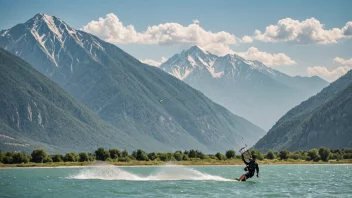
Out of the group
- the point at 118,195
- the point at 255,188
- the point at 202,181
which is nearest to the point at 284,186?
the point at 255,188

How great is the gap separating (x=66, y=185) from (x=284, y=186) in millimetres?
34652

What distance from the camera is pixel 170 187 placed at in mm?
91500

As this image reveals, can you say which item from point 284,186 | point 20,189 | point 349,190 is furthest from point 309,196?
point 20,189

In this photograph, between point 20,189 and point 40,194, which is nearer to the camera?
point 40,194

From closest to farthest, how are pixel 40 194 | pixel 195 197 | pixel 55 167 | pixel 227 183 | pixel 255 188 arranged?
pixel 195 197 → pixel 40 194 → pixel 255 188 → pixel 227 183 → pixel 55 167

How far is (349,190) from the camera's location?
86625mm

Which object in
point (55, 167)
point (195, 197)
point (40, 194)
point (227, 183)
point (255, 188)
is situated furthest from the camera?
point (55, 167)

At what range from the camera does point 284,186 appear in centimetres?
9562

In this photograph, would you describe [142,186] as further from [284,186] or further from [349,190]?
[349,190]

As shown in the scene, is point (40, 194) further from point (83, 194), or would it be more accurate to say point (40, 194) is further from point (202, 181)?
point (202, 181)

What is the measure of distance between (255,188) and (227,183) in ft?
30.4

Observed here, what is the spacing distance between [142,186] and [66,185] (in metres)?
13.5

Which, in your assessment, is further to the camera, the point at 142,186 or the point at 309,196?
the point at 142,186

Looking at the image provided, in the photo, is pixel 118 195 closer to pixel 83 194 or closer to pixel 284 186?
pixel 83 194
